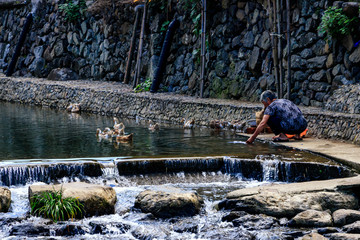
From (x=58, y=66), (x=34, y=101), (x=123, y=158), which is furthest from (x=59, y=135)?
(x=58, y=66)

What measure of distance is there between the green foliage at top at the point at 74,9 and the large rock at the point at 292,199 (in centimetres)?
2022

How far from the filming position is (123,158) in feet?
35.1

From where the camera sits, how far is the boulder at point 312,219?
7830 millimetres

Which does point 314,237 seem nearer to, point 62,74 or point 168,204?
point 168,204

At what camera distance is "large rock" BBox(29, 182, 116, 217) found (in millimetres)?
8297

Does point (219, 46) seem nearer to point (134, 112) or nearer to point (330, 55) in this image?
point (134, 112)

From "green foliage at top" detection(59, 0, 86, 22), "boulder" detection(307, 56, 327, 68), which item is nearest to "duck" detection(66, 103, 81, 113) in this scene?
"green foliage at top" detection(59, 0, 86, 22)

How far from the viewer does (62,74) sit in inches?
1056

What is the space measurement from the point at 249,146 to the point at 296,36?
504 centimetres

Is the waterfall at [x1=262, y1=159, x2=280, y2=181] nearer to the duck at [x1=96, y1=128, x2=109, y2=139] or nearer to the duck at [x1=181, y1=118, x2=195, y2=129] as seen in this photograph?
the duck at [x1=96, y1=128, x2=109, y2=139]

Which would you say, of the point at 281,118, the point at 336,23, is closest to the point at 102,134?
the point at 281,118

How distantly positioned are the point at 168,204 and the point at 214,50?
11467 mm

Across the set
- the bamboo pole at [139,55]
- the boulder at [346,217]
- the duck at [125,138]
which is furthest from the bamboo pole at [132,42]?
the boulder at [346,217]

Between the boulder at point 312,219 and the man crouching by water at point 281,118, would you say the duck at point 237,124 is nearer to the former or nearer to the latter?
the man crouching by water at point 281,118
